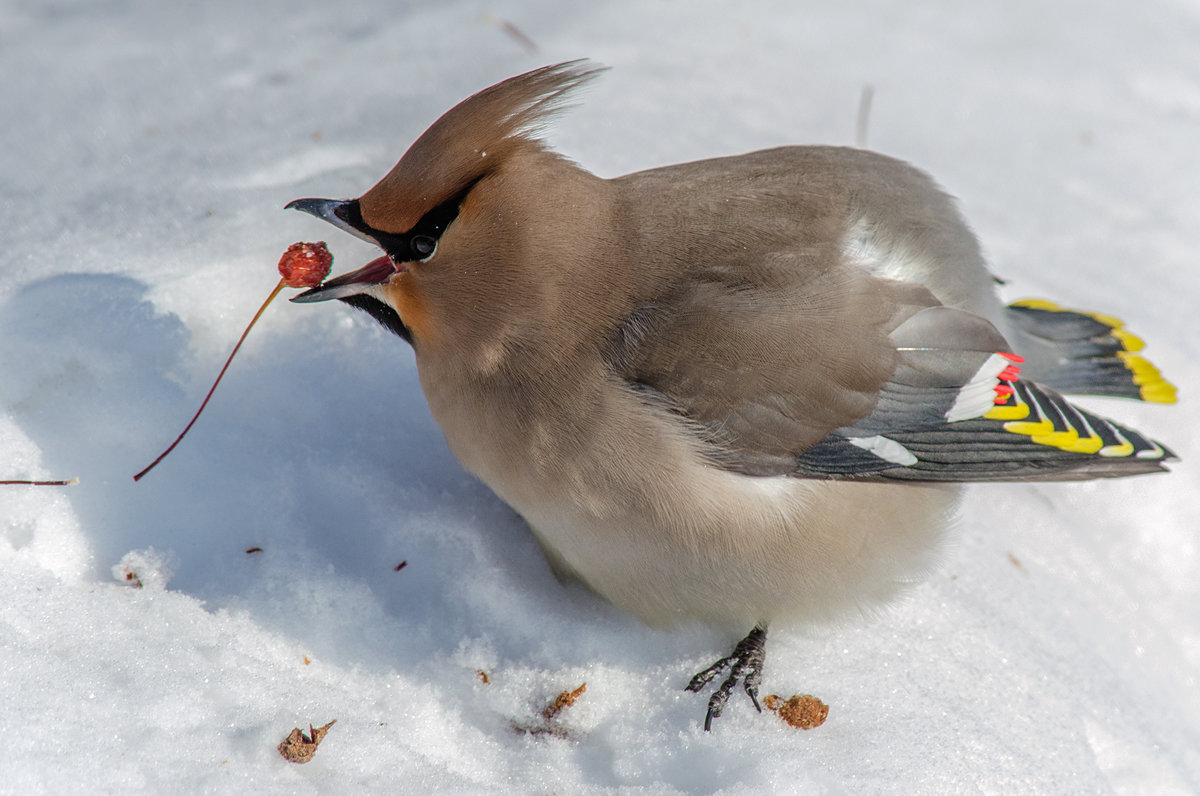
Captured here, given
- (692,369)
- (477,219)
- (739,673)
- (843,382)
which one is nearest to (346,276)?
(477,219)

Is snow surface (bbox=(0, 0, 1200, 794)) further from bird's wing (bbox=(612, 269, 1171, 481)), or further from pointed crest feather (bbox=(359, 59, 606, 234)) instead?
pointed crest feather (bbox=(359, 59, 606, 234))

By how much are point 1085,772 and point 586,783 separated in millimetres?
1297

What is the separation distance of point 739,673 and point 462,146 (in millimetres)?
1448

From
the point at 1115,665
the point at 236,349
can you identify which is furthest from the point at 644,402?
the point at 1115,665

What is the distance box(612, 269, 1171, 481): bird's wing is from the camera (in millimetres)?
2605

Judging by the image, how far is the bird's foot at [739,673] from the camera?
8.75 feet

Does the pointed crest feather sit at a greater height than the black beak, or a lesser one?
greater

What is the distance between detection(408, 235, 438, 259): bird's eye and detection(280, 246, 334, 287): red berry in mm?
311

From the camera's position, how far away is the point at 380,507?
2.98 m

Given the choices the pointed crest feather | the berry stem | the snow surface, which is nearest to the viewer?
the snow surface

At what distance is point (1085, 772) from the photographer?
2801 millimetres

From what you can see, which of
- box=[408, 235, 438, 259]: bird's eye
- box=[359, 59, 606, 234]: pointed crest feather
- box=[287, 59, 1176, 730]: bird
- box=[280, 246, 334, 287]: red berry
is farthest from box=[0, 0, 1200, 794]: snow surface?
box=[359, 59, 606, 234]: pointed crest feather

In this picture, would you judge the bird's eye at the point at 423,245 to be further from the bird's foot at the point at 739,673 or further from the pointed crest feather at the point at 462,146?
the bird's foot at the point at 739,673

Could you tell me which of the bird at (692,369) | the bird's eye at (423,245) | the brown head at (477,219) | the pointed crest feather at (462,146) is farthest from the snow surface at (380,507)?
the pointed crest feather at (462,146)
